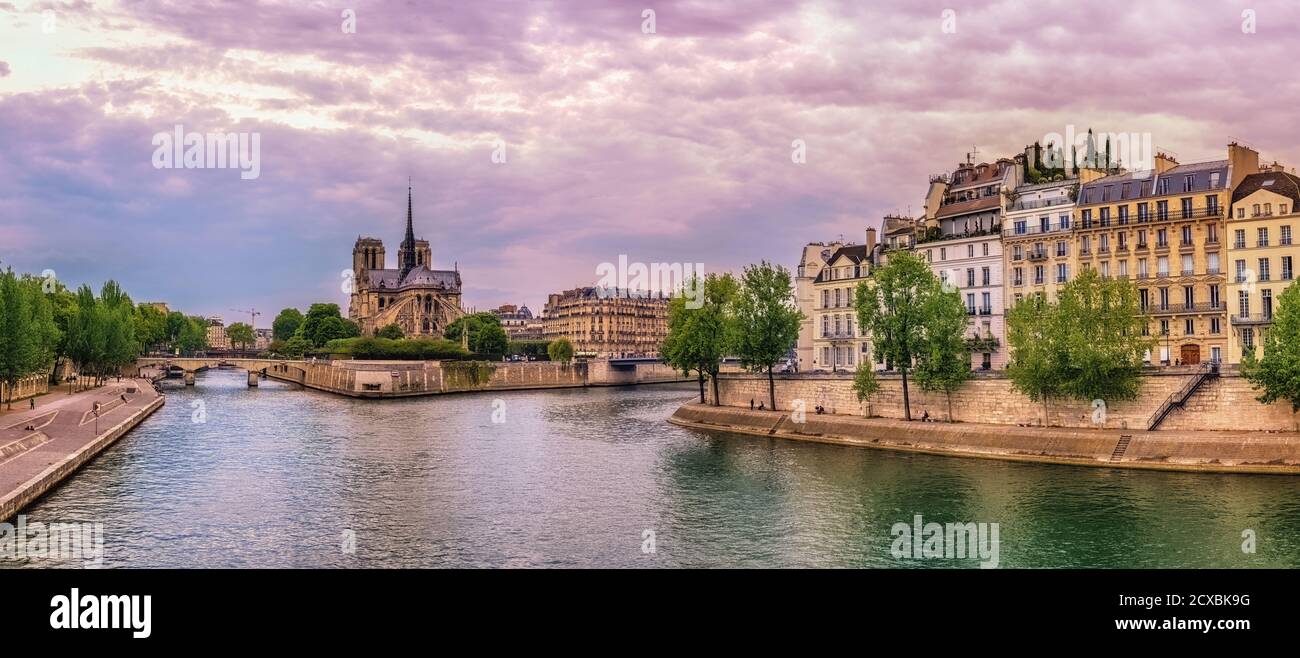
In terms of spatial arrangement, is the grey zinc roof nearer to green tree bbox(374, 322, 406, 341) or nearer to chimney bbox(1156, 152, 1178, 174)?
chimney bbox(1156, 152, 1178, 174)

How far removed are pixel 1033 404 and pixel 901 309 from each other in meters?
8.82

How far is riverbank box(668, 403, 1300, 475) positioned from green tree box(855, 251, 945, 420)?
3341 mm

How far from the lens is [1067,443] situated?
45.0 metres

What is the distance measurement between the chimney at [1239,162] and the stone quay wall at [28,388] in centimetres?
7540

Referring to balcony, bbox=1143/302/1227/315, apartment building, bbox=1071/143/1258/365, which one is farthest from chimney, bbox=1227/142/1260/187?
balcony, bbox=1143/302/1227/315

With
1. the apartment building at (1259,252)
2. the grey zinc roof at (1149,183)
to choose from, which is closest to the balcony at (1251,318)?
the apartment building at (1259,252)

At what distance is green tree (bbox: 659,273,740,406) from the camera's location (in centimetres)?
6944

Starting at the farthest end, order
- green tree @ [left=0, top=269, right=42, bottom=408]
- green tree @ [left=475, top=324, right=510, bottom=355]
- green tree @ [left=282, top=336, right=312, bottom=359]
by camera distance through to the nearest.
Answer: green tree @ [left=282, top=336, right=312, bottom=359] → green tree @ [left=475, top=324, right=510, bottom=355] → green tree @ [left=0, top=269, right=42, bottom=408]

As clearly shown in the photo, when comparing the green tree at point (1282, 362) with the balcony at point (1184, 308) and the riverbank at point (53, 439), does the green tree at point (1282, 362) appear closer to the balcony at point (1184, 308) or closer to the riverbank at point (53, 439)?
the balcony at point (1184, 308)

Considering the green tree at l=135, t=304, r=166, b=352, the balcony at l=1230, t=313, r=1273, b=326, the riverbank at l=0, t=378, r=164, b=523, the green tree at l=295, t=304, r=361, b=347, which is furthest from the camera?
the green tree at l=295, t=304, r=361, b=347

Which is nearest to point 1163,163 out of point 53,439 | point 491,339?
point 53,439
